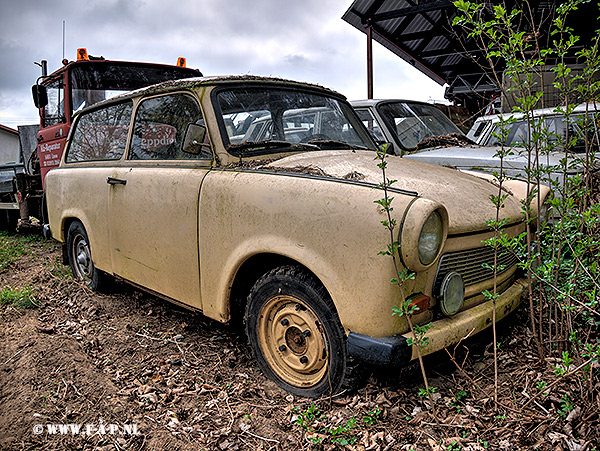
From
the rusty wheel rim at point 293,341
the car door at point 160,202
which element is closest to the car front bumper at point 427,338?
the rusty wheel rim at point 293,341

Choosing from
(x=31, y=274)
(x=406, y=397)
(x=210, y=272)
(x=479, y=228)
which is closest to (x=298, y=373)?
(x=406, y=397)

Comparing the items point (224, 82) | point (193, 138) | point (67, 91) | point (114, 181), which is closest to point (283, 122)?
point (224, 82)

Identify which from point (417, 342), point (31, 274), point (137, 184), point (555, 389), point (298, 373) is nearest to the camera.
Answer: point (417, 342)

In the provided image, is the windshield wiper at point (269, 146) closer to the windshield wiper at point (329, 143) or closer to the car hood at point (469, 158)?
the windshield wiper at point (329, 143)

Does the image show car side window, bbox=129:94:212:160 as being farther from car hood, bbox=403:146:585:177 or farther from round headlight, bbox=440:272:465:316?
car hood, bbox=403:146:585:177

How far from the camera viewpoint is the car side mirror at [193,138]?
306 centimetres

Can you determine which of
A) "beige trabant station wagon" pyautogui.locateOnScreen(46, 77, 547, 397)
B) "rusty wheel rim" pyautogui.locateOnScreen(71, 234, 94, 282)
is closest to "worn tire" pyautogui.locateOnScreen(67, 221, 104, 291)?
"rusty wheel rim" pyautogui.locateOnScreen(71, 234, 94, 282)

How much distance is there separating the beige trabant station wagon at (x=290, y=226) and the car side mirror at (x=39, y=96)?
4.10 metres

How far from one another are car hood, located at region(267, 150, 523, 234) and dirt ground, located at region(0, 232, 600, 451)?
718 millimetres

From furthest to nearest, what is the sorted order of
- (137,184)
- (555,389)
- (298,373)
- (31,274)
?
(31,274) < (137,184) < (298,373) < (555,389)

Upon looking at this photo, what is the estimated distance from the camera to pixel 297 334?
2.66 meters

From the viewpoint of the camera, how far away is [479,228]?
257cm

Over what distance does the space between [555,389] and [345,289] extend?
121 cm

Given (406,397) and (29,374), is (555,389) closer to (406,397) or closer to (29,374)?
(406,397)
